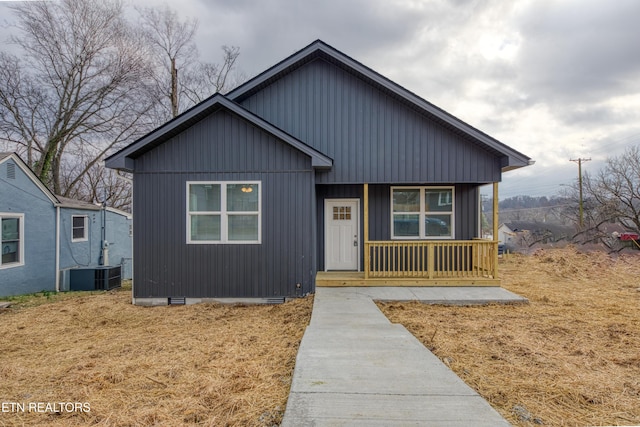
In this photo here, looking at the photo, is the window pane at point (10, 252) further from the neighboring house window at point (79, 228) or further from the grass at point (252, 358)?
the grass at point (252, 358)

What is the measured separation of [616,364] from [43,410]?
6.03 meters

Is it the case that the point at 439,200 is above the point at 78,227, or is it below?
above

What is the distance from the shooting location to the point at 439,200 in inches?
359

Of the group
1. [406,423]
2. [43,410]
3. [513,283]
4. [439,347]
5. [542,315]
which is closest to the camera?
[406,423]

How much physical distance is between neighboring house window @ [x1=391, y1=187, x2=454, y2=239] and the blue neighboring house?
10985 millimetres

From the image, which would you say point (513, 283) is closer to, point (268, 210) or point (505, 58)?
point (268, 210)

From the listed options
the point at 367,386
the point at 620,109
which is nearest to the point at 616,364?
the point at 367,386

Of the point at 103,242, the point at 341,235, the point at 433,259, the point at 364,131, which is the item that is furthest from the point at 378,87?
the point at 103,242

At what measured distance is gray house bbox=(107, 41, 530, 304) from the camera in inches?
301

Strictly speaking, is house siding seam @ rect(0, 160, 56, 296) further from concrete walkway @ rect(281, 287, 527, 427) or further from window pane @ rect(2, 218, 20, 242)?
concrete walkway @ rect(281, 287, 527, 427)

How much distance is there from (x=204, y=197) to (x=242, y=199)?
2.80ft

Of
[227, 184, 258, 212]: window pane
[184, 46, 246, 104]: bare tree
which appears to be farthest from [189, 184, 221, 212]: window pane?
[184, 46, 246, 104]: bare tree

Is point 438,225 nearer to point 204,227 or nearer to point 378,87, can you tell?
point 378,87

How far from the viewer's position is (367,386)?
3172mm
